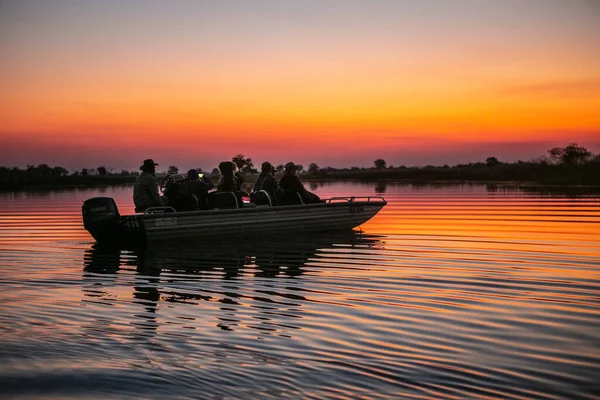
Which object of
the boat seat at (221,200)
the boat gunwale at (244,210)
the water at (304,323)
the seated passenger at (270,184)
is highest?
the seated passenger at (270,184)

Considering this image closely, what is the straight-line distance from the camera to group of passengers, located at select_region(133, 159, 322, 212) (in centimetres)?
1819

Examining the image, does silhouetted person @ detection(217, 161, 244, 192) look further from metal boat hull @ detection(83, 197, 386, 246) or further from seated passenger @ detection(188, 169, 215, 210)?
metal boat hull @ detection(83, 197, 386, 246)

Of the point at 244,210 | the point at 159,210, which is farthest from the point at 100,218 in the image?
the point at 244,210

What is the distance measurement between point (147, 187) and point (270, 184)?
141 inches

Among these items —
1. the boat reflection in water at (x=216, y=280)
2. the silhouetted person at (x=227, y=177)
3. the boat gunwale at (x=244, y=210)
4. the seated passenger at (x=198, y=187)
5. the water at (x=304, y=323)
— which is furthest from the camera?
the silhouetted person at (x=227, y=177)

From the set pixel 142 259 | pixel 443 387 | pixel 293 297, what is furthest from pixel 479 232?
pixel 443 387

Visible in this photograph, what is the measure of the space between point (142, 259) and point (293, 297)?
6.15 meters

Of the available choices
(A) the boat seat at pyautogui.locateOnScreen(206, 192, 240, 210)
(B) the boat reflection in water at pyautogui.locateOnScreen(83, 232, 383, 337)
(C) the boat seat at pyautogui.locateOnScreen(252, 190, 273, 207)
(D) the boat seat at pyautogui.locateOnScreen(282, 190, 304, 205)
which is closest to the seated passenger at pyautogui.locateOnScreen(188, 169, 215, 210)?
(A) the boat seat at pyautogui.locateOnScreen(206, 192, 240, 210)

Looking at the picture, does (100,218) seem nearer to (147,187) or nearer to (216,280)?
(147,187)

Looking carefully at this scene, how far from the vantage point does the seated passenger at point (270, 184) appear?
2028 cm

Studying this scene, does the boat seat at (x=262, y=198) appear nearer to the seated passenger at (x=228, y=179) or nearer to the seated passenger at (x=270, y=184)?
the seated passenger at (x=270, y=184)

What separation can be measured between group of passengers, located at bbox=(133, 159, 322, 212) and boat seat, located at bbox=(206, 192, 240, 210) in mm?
160

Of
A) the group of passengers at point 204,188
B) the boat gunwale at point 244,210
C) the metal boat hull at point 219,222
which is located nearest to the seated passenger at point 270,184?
the group of passengers at point 204,188

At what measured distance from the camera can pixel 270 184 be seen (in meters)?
20.3
